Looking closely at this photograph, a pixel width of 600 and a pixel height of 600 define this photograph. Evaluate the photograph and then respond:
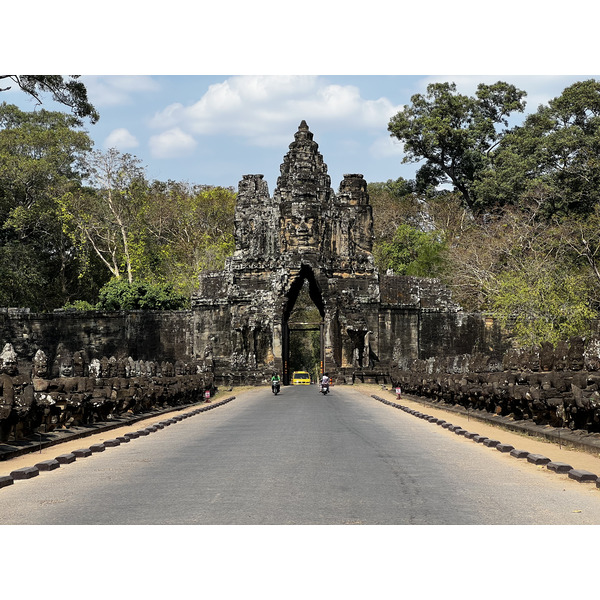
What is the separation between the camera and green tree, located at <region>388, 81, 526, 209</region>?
2783 inches

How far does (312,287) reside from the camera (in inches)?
2130

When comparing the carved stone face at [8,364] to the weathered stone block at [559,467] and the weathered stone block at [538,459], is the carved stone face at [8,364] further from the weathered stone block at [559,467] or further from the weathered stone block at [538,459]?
the weathered stone block at [559,467]

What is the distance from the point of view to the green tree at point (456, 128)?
70.7 metres

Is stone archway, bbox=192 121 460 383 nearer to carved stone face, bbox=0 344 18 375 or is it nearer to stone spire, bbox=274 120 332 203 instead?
stone spire, bbox=274 120 332 203

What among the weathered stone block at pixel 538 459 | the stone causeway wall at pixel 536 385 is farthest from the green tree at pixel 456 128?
the weathered stone block at pixel 538 459

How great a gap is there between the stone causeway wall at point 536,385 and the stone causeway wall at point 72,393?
948cm

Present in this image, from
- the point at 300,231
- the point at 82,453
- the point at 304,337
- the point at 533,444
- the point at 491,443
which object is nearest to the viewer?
the point at 82,453

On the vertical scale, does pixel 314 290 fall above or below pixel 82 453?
above

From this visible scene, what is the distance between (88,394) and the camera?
1930cm

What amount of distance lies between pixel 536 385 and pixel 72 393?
33.1ft

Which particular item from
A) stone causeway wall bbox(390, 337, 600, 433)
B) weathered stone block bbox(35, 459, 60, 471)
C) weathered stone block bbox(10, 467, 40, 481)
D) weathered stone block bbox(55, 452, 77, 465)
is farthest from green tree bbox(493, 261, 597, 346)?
weathered stone block bbox(10, 467, 40, 481)

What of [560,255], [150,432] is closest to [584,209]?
[560,255]

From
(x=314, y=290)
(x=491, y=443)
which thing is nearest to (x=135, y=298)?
(x=314, y=290)

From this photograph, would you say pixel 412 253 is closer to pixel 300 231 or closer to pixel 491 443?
pixel 300 231
